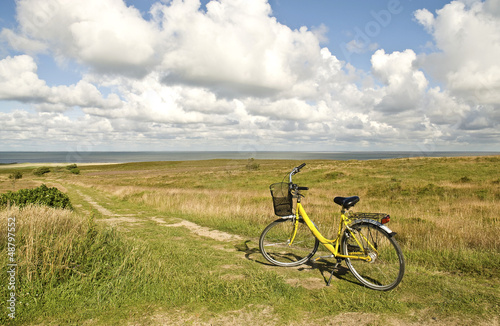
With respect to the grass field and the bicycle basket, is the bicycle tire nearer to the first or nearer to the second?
the grass field

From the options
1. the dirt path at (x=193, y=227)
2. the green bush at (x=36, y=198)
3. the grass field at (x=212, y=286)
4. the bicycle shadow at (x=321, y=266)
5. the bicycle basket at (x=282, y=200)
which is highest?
the bicycle basket at (x=282, y=200)

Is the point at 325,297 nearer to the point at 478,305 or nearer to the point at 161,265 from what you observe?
the point at 478,305

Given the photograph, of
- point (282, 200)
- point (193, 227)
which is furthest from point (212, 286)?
point (193, 227)

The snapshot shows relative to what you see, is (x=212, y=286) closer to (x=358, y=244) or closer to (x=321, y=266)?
(x=321, y=266)

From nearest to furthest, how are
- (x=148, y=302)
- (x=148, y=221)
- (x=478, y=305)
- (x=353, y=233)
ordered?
(x=478, y=305) → (x=148, y=302) → (x=353, y=233) → (x=148, y=221)

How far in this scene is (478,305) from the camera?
3854 mm

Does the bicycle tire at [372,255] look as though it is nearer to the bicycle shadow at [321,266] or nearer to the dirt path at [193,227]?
the bicycle shadow at [321,266]

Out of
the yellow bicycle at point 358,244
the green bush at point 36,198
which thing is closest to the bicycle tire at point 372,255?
the yellow bicycle at point 358,244

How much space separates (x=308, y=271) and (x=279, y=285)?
1004 millimetres

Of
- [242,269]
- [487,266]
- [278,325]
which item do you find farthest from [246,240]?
[487,266]

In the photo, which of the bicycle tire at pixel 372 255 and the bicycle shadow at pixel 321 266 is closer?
the bicycle tire at pixel 372 255

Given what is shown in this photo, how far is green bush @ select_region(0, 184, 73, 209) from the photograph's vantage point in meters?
9.86

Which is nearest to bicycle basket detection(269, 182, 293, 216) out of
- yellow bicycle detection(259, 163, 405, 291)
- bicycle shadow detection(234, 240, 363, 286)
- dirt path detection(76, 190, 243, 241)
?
yellow bicycle detection(259, 163, 405, 291)

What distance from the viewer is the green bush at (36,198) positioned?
32.4 ft
